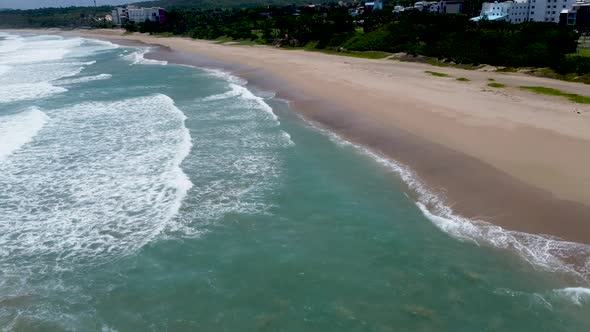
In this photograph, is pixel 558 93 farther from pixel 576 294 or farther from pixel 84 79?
pixel 84 79

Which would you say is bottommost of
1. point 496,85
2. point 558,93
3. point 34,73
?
point 558,93

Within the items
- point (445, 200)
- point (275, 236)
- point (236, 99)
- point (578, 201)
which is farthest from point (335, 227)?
point (236, 99)

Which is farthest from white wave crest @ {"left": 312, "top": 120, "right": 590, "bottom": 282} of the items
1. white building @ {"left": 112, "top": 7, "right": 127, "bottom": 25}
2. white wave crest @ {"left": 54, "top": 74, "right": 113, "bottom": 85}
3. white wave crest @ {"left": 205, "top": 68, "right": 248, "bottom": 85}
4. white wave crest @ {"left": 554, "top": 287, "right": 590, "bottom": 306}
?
white building @ {"left": 112, "top": 7, "right": 127, "bottom": 25}

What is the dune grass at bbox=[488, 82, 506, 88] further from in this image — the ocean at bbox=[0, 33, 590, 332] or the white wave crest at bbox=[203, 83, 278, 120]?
the ocean at bbox=[0, 33, 590, 332]

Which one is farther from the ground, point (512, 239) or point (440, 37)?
point (440, 37)

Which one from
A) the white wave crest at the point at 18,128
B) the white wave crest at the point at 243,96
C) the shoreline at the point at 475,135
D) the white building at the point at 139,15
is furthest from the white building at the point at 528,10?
the white building at the point at 139,15

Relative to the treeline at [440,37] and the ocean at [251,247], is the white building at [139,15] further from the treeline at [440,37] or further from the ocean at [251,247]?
the ocean at [251,247]

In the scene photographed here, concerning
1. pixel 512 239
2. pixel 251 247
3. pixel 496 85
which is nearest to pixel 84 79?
pixel 496 85
